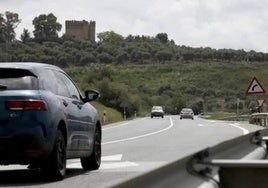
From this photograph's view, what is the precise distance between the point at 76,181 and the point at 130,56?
16660 cm

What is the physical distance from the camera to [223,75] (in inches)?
6127

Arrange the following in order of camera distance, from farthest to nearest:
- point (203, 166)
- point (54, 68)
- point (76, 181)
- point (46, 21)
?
point (46, 21) → point (54, 68) → point (76, 181) → point (203, 166)

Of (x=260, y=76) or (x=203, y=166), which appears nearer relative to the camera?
(x=203, y=166)

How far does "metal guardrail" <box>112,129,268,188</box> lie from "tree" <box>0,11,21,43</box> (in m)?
90.6

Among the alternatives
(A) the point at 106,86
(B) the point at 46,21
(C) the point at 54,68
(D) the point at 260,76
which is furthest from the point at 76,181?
(B) the point at 46,21

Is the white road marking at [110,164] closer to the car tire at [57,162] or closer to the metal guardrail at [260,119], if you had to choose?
the car tire at [57,162]

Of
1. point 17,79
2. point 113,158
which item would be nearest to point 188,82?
point 113,158

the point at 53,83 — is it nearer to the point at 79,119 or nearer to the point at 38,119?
the point at 79,119

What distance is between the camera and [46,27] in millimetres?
141625

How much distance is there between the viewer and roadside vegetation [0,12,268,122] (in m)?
109

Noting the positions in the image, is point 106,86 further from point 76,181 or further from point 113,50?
point 76,181

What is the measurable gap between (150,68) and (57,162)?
525 feet

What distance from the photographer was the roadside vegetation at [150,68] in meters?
109

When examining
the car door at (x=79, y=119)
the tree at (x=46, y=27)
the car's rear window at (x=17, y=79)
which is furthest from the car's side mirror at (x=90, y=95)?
the tree at (x=46, y=27)
